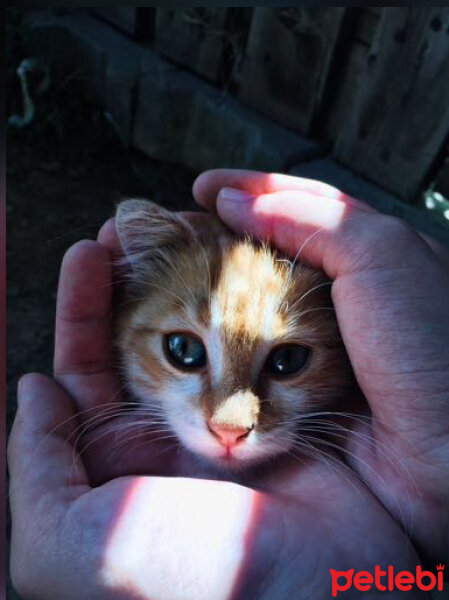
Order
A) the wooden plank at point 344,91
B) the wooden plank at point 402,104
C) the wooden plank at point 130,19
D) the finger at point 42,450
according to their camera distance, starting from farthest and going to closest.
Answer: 1. the wooden plank at point 130,19
2. the wooden plank at point 344,91
3. the wooden plank at point 402,104
4. the finger at point 42,450

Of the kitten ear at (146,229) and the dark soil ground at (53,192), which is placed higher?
the kitten ear at (146,229)

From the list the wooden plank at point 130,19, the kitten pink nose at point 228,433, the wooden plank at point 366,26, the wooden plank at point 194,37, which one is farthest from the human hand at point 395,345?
the wooden plank at point 130,19

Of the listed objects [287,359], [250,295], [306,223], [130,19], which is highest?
[306,223]

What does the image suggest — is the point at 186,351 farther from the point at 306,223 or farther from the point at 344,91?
the point at 344,91

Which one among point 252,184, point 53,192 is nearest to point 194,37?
point 53,192

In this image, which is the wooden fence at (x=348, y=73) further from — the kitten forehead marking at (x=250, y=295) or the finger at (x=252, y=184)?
the kitten forehead marking at (x=250, y=295)

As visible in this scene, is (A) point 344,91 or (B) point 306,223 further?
(A) point 344,91

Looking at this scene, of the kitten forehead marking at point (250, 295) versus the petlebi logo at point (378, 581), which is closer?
the petlebi logo at point (378, 581)
